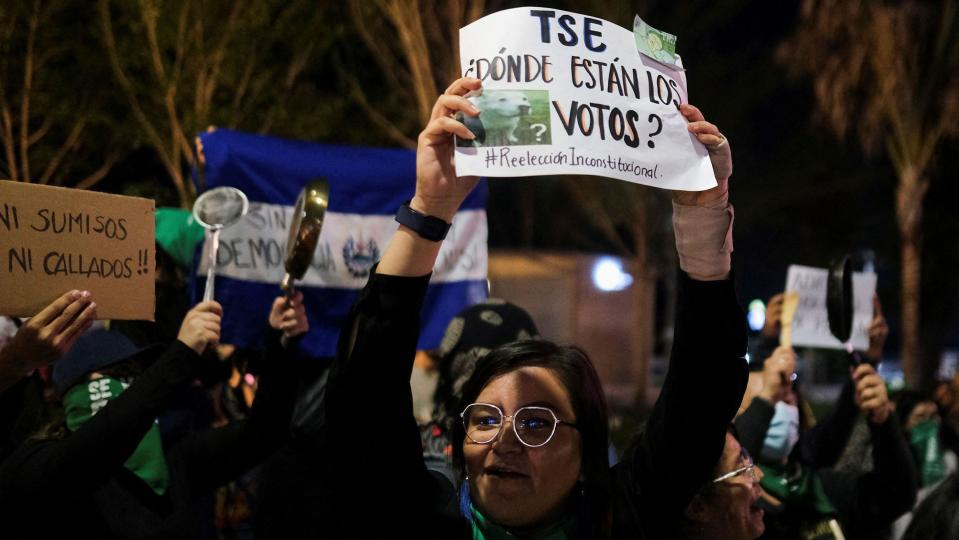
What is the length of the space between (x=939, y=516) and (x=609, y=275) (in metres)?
22.3

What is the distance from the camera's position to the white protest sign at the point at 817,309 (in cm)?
484

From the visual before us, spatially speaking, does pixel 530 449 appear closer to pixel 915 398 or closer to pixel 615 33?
pixel 615 33

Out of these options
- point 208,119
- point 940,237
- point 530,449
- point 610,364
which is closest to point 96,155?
point 208,119

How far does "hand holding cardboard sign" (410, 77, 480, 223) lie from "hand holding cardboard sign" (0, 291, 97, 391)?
3.49 feet

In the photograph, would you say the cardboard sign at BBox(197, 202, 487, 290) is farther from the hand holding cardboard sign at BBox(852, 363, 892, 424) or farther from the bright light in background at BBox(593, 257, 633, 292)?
the bright light in background at BBox(593, 257, 633, 292)

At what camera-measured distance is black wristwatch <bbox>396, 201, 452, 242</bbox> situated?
2.04m

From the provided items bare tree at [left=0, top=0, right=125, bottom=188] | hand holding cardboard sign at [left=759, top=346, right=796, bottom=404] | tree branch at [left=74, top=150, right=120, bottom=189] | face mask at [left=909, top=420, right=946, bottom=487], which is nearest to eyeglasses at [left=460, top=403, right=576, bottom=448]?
hand holding cardboard sign at [left=759, top=346, right=796, bottom=404]

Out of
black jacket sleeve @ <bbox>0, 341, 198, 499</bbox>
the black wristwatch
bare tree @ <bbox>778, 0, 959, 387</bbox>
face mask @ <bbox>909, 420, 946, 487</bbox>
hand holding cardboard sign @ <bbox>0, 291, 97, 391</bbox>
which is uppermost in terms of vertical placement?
bare tree @ <bbox>778, 0, 959, 387</bbox>

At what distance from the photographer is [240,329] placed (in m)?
4.48

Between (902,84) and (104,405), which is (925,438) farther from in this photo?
(902,84)

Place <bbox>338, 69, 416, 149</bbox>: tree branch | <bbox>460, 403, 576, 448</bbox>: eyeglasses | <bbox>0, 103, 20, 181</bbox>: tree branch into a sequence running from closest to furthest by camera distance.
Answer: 1. <bbox>460, 403, 576, 448</bbox>: eyeglasses
2. <bbox>0, 103, 20, 181</bbox>: tree branch
3. <bbox>338, 69, 416, 149</bbox>: tree branch

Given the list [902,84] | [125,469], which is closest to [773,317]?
[125,469]

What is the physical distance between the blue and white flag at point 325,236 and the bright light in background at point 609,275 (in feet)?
63.9

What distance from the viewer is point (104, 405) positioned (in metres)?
2.95
